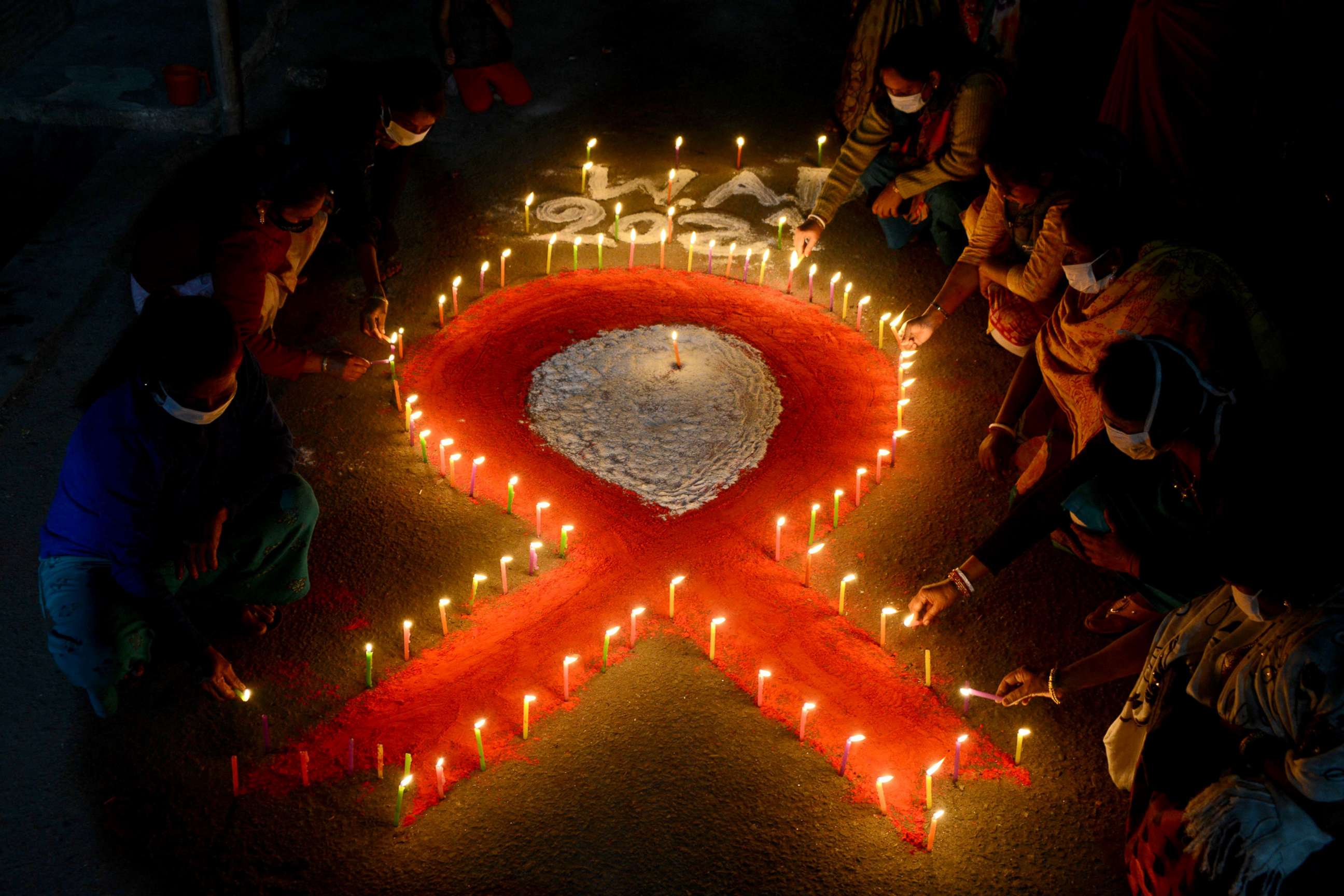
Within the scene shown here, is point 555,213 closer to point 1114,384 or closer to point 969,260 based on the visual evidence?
point 969,260

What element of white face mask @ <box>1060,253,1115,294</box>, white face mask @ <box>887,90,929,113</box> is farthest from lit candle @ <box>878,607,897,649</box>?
white face mask @ <box>887,90,929,113</box>

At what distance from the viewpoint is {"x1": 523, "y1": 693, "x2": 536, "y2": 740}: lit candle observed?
13.1 ft

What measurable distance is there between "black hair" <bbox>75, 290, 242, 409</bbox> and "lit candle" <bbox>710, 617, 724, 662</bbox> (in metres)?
2.12

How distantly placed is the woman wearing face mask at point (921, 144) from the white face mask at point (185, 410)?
3.88 meters

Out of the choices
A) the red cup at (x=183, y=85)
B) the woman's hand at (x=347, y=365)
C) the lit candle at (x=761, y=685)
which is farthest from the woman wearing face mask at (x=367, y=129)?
the lit candle at (x=761, y=685)

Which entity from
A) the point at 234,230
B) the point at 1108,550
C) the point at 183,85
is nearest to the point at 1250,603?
the point at 1108,550

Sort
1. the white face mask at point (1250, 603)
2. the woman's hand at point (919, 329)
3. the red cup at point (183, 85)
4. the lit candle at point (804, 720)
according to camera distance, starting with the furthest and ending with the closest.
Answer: the red cup at point (183, 85)
the woman's hand at point (919, 329)
the lit candle at point (804, 720)
the white face mask at point (1250, 603)

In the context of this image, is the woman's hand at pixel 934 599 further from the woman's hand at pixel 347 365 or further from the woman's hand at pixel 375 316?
the woman's hand at pixel 375 316

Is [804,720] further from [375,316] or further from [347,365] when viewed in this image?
[375,316]

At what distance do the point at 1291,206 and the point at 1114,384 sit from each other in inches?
188

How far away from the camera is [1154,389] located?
371 centimetres

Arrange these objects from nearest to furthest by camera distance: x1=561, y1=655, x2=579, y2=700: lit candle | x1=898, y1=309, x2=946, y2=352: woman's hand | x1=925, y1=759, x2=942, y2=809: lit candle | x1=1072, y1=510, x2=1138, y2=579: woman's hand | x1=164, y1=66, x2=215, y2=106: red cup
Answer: x1=925, y1=759, x2=942, y2=809: lit candle → x1=1072, y1=510, x2=1138, y2=579: woman's hand → x1=561, y1=655, x2=579, y2=700: lit candle → x1=898, y1=309, x2=946, y2=352: woman's hand → x1=164, y1=66, x2=215, y2=106: red cup

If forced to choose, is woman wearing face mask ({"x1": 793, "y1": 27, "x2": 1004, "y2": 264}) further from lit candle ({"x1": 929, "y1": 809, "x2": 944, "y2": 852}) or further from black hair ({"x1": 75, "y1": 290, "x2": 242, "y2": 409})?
black hair ({"x1": 75, "y1": 290, "x2": 242, "y2": 409})

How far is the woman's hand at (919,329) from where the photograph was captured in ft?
19.8
